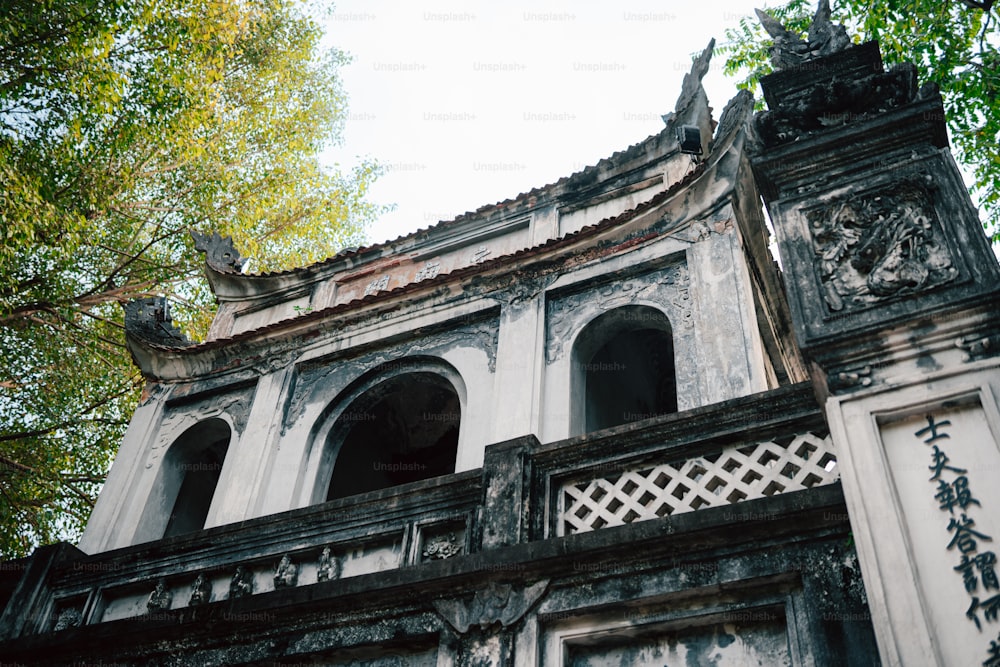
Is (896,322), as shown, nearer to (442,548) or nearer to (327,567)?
(442,548)

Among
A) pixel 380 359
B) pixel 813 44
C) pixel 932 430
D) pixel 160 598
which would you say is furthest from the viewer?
pixel 380 359

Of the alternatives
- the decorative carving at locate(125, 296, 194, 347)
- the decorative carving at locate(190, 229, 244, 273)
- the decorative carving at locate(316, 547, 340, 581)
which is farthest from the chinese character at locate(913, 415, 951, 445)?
the decorative carving at locate(190, 229, 244, 273)

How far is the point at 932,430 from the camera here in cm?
434

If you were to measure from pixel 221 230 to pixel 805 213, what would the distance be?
38.5 feet

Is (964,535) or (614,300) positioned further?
(614,300)

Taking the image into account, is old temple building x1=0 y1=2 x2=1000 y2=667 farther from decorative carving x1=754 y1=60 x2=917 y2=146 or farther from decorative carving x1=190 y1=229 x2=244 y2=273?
decorative carving x1=190 y1=229 x2=244 y2=273

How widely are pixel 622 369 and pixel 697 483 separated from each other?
4.20 metres

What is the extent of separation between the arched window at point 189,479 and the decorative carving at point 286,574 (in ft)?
11.0

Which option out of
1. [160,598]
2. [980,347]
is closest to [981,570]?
[980,347]

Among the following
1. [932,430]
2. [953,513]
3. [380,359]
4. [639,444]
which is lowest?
[953,513]

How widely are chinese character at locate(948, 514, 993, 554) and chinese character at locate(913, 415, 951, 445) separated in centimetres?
41

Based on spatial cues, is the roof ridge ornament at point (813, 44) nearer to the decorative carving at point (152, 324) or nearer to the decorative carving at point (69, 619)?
the decorative carving at point (69, 619)

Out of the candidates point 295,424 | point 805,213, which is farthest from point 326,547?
point 805,213

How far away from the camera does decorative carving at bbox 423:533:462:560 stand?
630cm
